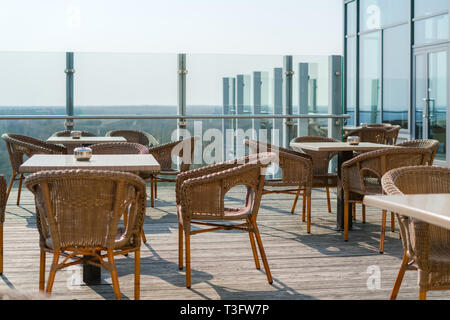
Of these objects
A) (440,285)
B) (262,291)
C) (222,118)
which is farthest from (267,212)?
(440,285)

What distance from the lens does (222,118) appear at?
313 inches

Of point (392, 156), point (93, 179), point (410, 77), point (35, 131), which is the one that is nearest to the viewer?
point (93, 179)

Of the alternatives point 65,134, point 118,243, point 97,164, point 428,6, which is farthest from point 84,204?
point 428,6

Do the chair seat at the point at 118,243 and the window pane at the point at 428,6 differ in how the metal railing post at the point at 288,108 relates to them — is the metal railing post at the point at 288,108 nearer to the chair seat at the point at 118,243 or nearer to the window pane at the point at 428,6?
the window pane at the point at 428,6

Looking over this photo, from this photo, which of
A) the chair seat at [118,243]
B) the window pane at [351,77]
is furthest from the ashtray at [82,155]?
the window pane at [351,77]

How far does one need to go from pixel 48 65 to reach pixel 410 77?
7204 millimetres

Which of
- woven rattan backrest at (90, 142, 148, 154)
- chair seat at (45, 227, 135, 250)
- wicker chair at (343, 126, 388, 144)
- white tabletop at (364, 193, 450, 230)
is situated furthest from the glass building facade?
white tabletop at (364, 193, 450, 230)

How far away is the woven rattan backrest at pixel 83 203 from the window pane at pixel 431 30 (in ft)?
30.6

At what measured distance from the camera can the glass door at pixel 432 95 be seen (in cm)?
1115

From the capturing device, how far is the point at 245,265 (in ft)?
13.9

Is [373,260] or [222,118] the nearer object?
[373,260]

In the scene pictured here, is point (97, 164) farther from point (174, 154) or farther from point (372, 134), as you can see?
point (372, 134)

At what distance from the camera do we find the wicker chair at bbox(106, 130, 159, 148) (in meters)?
7.66
